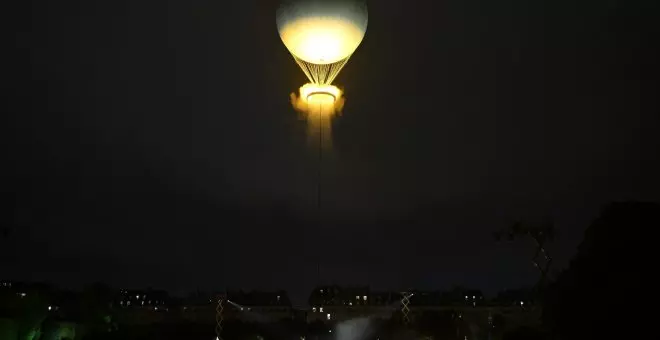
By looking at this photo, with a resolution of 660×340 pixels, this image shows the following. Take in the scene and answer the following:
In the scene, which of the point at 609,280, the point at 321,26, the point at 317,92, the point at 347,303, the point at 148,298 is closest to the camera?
the point at 321,26

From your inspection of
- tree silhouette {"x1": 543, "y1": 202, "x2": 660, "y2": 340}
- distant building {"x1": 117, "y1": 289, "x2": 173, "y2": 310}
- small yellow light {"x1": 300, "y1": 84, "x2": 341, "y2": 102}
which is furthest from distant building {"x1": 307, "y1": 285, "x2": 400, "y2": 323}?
small yellow light {"x1": 300, "y1": 84, "x2": 341, "y2": 102}

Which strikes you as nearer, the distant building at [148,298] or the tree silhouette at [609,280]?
the tree silhouette at [609,280]

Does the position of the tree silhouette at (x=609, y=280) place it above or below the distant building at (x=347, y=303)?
below

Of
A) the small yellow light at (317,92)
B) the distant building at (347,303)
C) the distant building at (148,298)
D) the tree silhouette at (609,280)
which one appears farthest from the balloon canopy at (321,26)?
the distant building at (148,298)

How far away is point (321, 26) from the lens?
1119 centimetres

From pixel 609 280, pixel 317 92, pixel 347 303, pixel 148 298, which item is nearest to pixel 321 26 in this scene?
pixel 317 92

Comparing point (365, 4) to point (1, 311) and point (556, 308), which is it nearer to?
point (556, 308)

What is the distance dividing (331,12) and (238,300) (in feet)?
322

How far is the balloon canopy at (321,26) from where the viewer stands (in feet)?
36.4

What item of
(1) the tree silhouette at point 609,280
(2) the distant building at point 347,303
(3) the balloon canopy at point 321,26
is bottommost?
(1) the tree silhouette at point 609,280

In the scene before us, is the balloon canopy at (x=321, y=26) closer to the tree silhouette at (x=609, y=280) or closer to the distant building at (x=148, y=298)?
the tree silhouette at (x=609, y=280)

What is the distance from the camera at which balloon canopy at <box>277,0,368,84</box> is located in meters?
11.1

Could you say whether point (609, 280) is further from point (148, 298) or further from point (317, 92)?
point (148, 298)

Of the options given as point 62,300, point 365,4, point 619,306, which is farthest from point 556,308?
point 62,300
